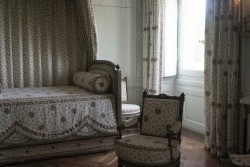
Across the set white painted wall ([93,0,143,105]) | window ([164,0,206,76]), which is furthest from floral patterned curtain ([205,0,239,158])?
white painted wall ([93,0,143,105])

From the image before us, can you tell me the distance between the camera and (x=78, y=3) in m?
4.97

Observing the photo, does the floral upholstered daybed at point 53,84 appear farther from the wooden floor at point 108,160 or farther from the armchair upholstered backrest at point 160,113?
the armchair upholstered backrest at point 160,113

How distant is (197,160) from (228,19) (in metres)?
1.64

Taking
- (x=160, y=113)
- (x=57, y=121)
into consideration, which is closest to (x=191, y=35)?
(x=160, y=113)

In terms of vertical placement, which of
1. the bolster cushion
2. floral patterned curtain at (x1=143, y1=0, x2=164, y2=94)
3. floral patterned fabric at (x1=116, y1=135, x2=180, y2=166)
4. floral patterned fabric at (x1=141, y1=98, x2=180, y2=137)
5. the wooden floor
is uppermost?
floral patterned curtain at (x1=143, y1=0, x2=164, y2=94)

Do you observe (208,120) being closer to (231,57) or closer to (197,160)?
(197,160)

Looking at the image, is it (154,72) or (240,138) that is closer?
(240,138)

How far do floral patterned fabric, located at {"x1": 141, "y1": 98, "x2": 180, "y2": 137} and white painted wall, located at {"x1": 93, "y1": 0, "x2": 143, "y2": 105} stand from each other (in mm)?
2048

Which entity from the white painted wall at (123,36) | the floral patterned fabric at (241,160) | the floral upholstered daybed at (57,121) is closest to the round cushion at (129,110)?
the floral upholstered daybed at (57,121)

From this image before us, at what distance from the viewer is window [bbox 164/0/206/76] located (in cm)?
519

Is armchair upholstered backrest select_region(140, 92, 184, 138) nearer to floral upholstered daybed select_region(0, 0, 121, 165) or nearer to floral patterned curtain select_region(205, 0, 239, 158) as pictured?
floral upholstered daybed select_region(0, 0, 121, 165)

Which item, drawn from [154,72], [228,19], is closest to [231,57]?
[228,19]

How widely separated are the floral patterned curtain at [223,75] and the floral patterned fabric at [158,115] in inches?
30.7

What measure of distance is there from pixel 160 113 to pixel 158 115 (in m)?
0.03
